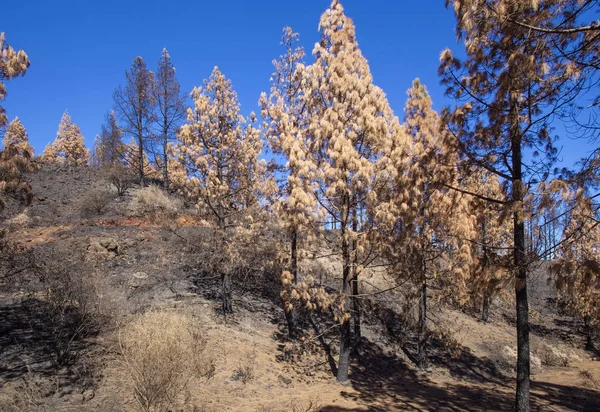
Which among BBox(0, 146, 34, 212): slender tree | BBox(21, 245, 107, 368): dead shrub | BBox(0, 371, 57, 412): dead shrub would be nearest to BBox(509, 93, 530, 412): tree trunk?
BBox(0, 371, 57, 412): dead shrub

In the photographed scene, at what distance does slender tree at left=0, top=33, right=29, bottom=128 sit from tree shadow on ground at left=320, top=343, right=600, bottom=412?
9052 mm

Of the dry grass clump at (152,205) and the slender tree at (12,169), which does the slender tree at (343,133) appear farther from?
the dry grass clump at (152,205)

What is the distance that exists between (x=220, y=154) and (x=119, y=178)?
1763 cm

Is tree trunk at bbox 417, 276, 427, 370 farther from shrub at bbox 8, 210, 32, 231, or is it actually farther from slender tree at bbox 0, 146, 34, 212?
shrub at bbox 8, 210, 32, 231

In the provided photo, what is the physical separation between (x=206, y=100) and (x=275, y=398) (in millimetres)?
8923

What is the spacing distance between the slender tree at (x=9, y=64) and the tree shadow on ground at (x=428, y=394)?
29.7 ft

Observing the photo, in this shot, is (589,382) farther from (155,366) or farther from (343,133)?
(155,366)

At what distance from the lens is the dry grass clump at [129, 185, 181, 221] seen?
21.1 m

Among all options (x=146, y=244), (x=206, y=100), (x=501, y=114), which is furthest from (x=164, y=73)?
(x=501, y=114)

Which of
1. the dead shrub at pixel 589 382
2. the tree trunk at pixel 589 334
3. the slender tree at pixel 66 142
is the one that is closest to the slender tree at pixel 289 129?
the dead shrub at pixel 589 382

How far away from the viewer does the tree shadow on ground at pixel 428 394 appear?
8.45 m

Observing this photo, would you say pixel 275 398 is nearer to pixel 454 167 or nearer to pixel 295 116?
pixel 454 167

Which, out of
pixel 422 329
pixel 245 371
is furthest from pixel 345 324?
pixel 422 329

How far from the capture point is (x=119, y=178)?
26625mm
